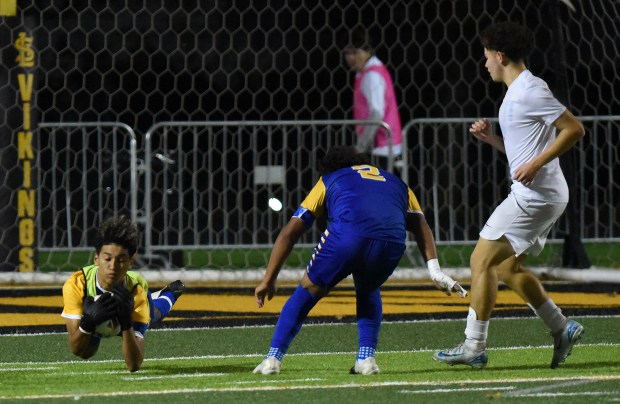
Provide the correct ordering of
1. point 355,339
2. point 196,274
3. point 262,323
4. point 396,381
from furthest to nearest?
1. point 196,274
2. point 262,323
3. point 355,339
4. point 396,381

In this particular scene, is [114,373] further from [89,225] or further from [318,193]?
[89,225]

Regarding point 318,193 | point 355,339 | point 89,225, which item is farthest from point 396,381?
point 89,225

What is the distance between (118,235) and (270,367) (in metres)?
0.95

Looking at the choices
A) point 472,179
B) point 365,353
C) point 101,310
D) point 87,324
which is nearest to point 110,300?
point 101,310

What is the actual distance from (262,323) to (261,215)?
15.0 feet

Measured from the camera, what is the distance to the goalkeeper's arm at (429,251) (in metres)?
6.87

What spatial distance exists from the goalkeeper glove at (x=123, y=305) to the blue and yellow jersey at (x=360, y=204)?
3.04 feet

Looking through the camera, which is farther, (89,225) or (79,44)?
(79,44)

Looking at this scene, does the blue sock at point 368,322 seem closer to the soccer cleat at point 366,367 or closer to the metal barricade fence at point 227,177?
the soccer cleat at point 366,367

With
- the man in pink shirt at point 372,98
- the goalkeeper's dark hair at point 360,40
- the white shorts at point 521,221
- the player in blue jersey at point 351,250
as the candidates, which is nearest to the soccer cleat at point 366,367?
the player in blue jersey at point 351,250

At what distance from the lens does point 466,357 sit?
7.22 m

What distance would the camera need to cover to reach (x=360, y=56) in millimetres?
13508

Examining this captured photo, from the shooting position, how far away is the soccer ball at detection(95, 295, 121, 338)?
22.8 ft

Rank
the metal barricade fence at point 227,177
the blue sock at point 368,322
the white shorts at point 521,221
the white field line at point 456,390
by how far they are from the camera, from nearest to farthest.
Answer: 1. the white field line at point 456,390
2. the blue sock at point 368,322
3. the white shorts at point 521,221
4. the metal barricade fence at point 227,177
